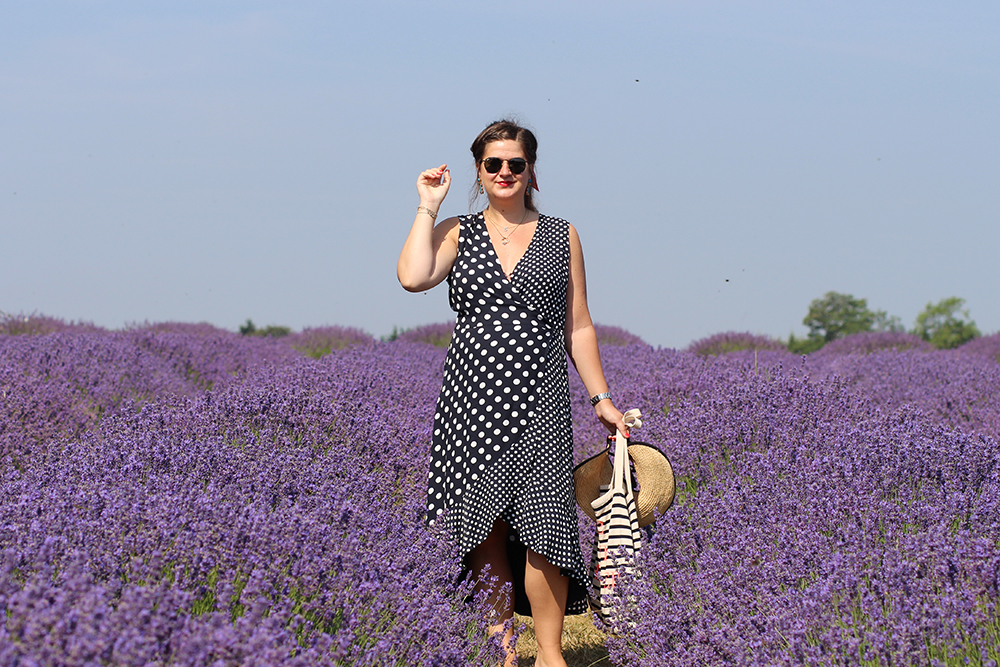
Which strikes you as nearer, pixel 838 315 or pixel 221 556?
pixel 221 556

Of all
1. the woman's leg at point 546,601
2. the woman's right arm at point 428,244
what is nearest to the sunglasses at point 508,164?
the woman's right arm at point 428,244

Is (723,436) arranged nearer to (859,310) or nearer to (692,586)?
(692,586)

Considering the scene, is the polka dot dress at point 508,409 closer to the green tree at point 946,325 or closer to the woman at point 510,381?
the woman at point 510,381

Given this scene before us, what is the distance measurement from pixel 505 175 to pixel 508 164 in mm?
41

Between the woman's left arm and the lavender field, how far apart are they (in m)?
0.62

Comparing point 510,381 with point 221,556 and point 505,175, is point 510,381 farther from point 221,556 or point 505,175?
point 221,556

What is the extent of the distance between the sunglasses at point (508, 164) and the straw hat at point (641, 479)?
1049 millimetres

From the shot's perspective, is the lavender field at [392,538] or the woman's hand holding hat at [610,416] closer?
the lavender field at [392,538]

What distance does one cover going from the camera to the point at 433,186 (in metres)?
3.43

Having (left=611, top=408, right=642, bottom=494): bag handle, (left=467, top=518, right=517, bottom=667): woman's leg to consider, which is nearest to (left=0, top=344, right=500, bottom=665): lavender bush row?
(left=467, top=518, right=517, bottom=667): woman's leg

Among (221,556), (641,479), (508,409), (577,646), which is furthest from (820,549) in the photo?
(221,556)

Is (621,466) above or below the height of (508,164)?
below

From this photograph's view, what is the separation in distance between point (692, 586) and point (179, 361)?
7026 millimetres

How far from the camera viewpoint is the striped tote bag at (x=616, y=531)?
11.0 ft
